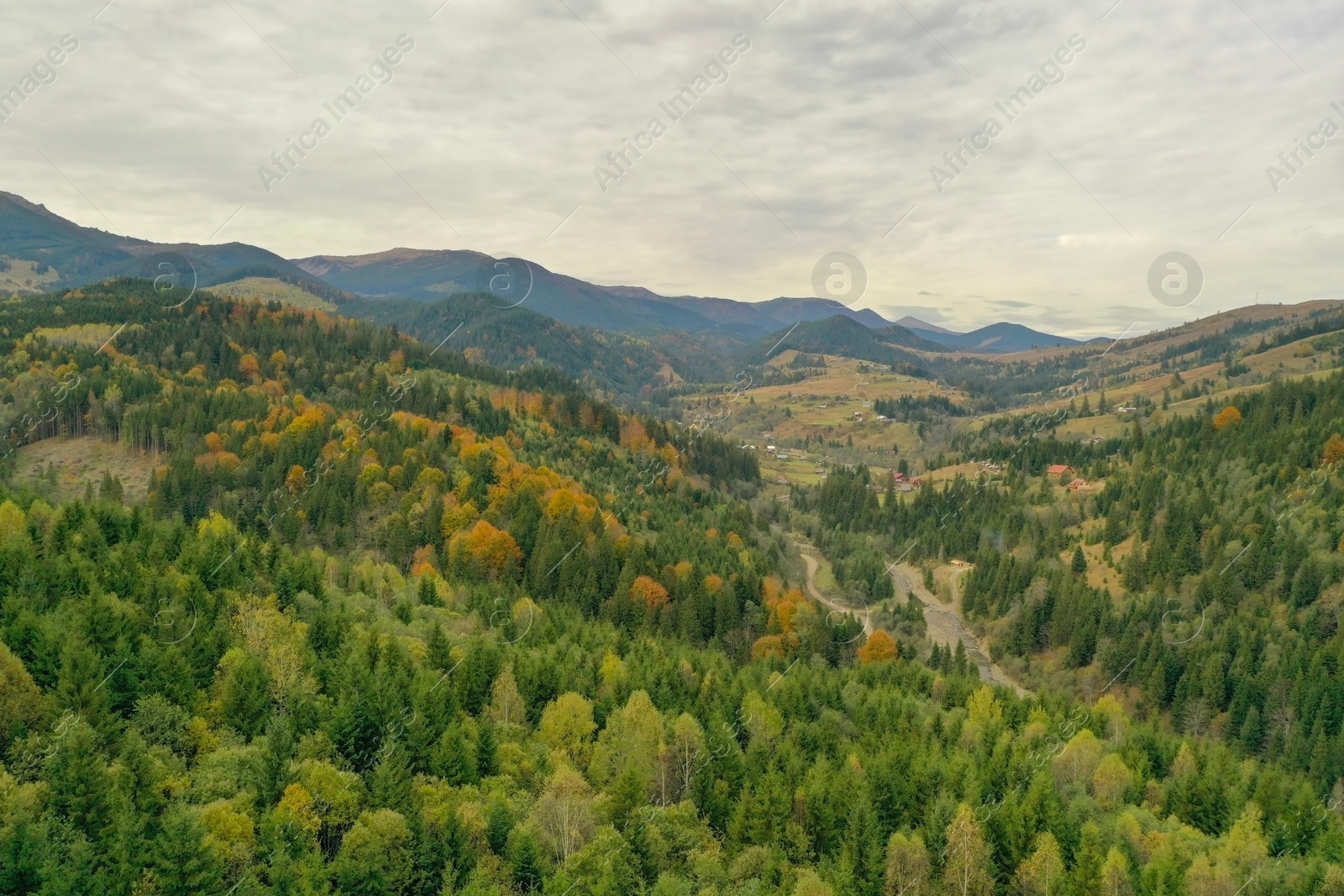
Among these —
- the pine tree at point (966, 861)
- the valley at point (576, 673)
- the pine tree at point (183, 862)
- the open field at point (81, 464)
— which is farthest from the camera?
the open field at point (81, 464)

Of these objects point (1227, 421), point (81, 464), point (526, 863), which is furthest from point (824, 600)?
point (81, 464)

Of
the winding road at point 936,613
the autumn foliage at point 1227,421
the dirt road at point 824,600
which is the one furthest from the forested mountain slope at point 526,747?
the autumn foliage at point 1227,421

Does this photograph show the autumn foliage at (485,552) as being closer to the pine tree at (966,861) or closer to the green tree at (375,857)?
the green tree at (375,857)

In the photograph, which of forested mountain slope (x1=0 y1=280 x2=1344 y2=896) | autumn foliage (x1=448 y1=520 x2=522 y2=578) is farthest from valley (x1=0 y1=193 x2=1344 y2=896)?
autumn foliage (x1=448 y1=520 x2=522 y2=578)

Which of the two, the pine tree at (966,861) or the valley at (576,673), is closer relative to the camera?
the valley at (576,673)

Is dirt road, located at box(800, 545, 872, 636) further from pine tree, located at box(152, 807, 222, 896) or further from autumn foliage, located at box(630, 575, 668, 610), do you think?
pine tree, located at box(152, 807, 222, 896)

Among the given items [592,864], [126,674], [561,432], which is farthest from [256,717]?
[561,432]

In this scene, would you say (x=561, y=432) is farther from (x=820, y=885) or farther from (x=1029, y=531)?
(x=820, y=885)

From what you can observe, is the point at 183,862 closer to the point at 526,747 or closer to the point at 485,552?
the point at 526,747
